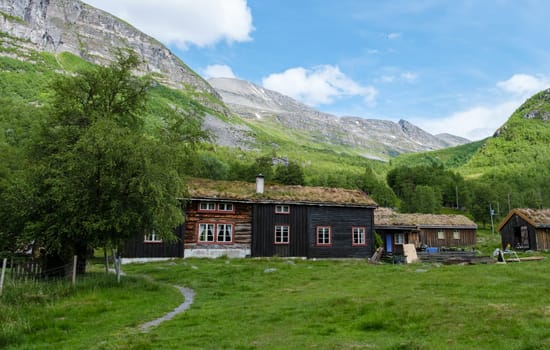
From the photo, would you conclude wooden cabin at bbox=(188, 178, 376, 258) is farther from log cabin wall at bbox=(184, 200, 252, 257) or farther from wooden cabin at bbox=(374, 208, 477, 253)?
wooden cabin at bbox=(374, 208, 477, 253)

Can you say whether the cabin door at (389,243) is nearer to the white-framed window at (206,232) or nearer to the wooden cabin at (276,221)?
the wooden cabin at (276,221)

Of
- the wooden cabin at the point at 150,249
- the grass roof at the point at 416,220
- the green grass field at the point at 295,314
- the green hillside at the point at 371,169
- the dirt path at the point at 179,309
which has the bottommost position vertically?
the dirt path at the point at 179,309

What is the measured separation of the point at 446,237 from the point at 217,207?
33.8 m

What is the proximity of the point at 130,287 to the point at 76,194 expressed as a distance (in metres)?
4.79

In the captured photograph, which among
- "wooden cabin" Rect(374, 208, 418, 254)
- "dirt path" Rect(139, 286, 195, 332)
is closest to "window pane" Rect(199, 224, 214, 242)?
"dirt path" Rect(139, 286, 195, 332)

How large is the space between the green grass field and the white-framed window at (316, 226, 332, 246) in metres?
16.6

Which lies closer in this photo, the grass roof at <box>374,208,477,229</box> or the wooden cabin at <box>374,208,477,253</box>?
the wooden cabin at <box>374,208,477,253</box>

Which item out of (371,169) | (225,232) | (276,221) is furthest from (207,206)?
(371,169)

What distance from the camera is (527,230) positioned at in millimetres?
39562

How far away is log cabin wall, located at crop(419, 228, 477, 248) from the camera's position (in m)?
51.7

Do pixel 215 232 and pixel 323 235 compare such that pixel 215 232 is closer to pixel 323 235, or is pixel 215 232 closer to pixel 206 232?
pixel 206 232

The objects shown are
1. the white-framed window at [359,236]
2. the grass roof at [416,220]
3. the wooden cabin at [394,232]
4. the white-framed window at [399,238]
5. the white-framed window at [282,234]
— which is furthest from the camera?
Result: the grass roof at [416,220]

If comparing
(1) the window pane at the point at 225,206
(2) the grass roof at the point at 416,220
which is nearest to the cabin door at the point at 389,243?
(2) the grass roof at the point at 416,220

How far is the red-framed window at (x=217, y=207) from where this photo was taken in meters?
33.3
